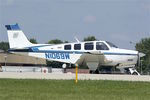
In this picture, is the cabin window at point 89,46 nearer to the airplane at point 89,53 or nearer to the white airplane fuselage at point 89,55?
the airplane at point 89,53

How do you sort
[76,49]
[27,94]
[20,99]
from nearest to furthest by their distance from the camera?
1. [20,99]
2. [27,94]
3. [76,49]

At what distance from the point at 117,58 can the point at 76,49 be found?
354cm

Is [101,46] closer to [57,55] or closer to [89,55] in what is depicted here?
[89,55]

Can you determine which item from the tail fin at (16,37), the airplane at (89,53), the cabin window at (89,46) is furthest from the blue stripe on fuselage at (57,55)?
the tail fin at (16,37)

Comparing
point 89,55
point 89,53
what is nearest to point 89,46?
point 89,53

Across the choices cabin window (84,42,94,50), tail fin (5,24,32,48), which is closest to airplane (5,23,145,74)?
cabin window (84,42,94,50)

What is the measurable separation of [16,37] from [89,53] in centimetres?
878

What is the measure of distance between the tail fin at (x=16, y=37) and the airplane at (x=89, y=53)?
1540 mm

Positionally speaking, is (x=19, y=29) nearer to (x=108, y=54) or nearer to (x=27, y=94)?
(x=108, y=54)

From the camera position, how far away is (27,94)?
51.0 ft

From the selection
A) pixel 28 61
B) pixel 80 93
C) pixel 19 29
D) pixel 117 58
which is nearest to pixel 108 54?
pixel 117 58

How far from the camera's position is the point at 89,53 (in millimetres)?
34750

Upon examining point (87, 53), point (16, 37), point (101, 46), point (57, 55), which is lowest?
point (57, 55)

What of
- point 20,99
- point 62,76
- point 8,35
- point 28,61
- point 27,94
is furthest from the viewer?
point 28,61
